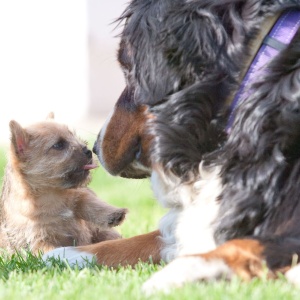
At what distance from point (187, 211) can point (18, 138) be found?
55.8 inches

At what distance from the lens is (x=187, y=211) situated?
3.45 metres

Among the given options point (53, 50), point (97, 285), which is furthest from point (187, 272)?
point (53, 50)

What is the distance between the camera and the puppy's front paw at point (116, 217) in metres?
4.35

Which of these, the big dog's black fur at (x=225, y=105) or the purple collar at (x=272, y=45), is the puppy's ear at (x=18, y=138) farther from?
the purple collar at (x=272, y=45)

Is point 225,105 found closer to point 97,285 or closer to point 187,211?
point 187,211

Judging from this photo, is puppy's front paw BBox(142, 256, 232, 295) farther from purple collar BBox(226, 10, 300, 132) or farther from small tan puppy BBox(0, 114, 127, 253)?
small tan puppy BBox(0, 114, 127, 253)

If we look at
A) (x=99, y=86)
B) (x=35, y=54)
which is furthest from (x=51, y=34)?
(x=99, y=86)

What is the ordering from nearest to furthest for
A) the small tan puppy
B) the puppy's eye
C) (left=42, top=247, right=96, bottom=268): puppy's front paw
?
(left=42, top=247, right=96, bottom=268): puppy's front paw → the small tan puppy → the puppy's eye

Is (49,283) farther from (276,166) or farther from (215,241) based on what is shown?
(276,166)

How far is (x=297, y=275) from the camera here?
8.79 ft

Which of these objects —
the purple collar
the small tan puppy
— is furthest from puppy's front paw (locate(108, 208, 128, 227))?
the purple collar

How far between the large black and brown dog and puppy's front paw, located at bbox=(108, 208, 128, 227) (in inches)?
36.1

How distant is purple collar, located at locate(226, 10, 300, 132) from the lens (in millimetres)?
3045

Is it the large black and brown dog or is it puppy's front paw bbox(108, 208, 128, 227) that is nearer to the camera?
the large black and brown dog
